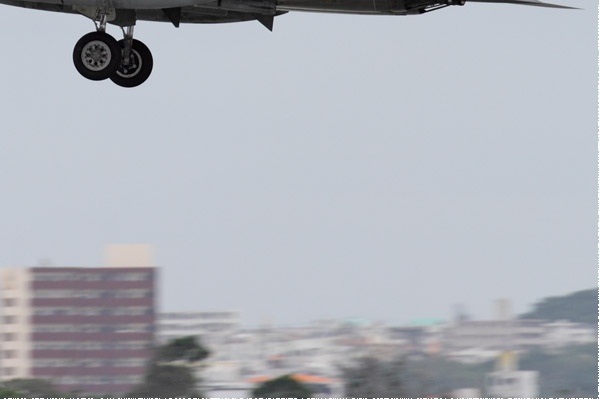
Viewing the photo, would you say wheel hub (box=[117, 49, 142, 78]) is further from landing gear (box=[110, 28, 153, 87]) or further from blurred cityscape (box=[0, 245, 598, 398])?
blurred cityscape (box=[0, 245, 598, 398])

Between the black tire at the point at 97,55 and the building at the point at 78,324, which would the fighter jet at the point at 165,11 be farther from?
the building at the point at 78,324

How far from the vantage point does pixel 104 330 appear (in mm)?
71875

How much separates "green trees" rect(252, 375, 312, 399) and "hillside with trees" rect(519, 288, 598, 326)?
3075 cm

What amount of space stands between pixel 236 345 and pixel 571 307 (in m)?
29.4

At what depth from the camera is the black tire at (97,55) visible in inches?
904

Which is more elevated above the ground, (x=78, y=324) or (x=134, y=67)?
(x=134, y=67)

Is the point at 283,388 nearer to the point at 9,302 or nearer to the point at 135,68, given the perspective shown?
the point at 9,302

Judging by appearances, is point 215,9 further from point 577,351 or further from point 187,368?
point 577,351

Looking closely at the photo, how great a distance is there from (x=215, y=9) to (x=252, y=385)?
32134 millimetres

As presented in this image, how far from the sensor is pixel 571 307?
86750 mm

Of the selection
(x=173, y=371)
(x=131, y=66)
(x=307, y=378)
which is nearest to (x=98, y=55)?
(x=131, y=66)

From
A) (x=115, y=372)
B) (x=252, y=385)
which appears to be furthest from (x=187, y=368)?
(x=115, y=372)

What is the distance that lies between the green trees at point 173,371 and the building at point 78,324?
7305 millimetres

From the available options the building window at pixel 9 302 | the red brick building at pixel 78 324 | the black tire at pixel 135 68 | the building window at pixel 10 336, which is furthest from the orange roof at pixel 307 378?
the black tire at pixel 135 68
